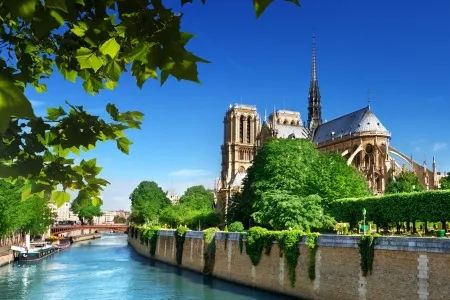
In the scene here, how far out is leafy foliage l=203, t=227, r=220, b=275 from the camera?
42.9 meters

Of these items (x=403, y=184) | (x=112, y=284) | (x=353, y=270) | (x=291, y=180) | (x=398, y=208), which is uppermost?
(x=403, y=184)

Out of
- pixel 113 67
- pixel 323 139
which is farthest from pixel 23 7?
pixel 323 139

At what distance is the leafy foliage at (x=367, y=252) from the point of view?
24.6 meters

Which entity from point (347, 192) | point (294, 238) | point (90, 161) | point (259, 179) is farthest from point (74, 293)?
point (90, 161)

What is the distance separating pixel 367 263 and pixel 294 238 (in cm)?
684

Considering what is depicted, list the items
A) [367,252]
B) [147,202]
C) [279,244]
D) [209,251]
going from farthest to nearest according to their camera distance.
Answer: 1. [147,202]
2. [209,251]
3. [279,244]
4. [367,252]

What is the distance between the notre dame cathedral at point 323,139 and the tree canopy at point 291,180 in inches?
766

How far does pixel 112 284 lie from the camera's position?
3869cm

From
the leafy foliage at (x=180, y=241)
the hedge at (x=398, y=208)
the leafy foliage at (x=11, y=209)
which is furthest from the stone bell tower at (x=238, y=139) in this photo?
the hedge at (x=398, y=208)

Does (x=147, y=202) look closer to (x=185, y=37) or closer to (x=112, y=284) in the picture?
(x=112, y=284)

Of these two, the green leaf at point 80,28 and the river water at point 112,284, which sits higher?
the green leaf at point 80,28

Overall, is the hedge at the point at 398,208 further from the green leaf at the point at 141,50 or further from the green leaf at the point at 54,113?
the green leaf at the point at 141,50

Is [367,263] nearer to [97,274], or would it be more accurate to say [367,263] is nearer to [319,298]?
[319,298]

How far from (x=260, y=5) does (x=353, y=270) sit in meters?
25.0
